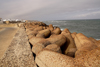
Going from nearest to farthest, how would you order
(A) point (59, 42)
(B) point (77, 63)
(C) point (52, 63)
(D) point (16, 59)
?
1. (B) point (77, 63)
2. (C) point (52, 63)
3. (D) point (16, 59)
4. (A) point (59, 42)

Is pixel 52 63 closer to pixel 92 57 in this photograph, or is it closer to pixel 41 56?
pixel 41 56

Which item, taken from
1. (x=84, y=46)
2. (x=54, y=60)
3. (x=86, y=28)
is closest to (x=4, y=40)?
(x=54, y=60)

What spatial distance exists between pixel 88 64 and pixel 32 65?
35.7 inches

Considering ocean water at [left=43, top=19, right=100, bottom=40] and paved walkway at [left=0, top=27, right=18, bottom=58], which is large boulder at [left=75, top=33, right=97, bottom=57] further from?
ocean water at [left=43, top=19, right=100, bottom=40]

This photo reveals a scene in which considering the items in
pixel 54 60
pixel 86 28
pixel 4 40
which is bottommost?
pixel 86 28

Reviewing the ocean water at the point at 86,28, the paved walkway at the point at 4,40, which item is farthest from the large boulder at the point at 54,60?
the ocean water at the point at 86,28

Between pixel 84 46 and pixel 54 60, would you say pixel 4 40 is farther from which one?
pixel 84 46

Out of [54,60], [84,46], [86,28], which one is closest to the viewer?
[54,60]

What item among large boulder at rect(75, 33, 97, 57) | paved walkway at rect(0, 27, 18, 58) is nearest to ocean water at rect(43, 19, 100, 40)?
large boulder at rect(75, 33, 97, 57)

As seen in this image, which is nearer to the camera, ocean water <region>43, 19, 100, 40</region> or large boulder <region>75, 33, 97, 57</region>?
large boulder <region>75, 33, 97, 57</region>

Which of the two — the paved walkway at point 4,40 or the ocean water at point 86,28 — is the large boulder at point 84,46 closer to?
the paved walkway at point 4,40

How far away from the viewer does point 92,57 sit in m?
0.91

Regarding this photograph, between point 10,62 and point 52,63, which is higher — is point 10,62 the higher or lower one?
the lower one

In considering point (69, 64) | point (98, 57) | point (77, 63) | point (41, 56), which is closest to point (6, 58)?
point (41, 56)
